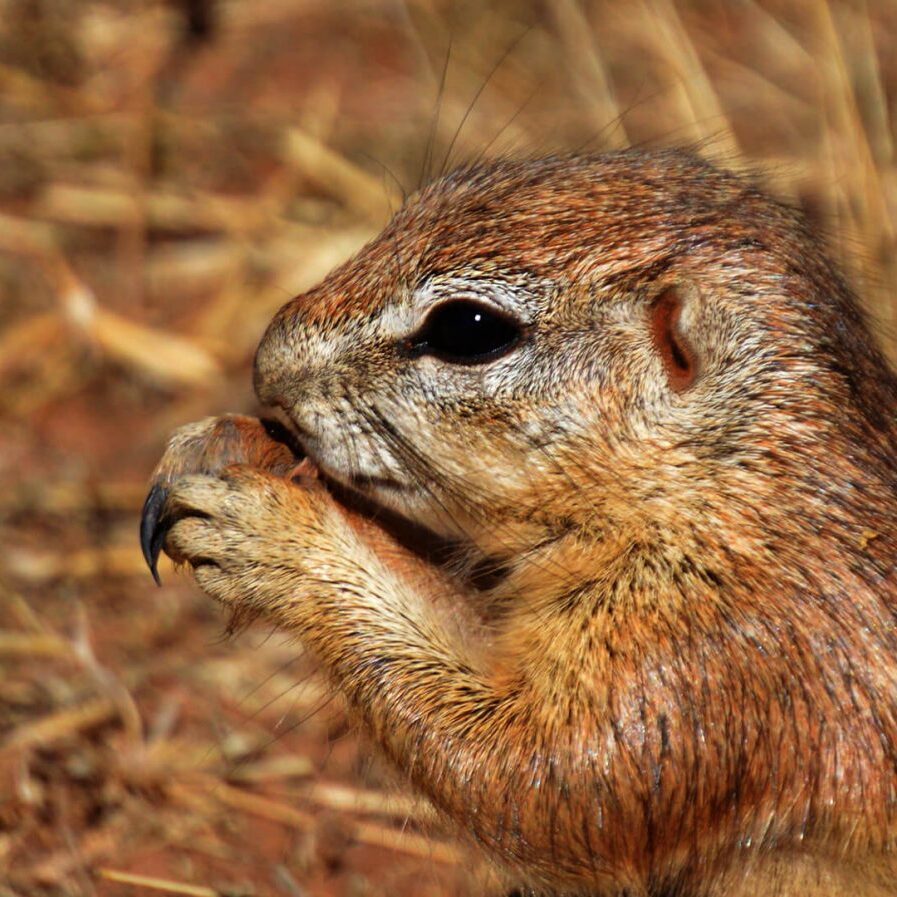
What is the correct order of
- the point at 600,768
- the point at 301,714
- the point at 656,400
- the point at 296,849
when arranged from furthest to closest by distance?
the point at 301,714 → the point at 296,849 → the point at 656,400 → the point at 600,768

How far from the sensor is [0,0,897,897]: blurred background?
394 centimetres

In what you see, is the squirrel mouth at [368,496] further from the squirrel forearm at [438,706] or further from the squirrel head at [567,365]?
the squirrel forearm at [438,706]

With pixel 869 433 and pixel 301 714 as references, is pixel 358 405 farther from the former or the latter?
pixel 301 714

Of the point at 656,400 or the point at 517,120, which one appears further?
the point at 517,120

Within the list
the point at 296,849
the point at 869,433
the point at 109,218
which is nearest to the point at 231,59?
the point at 109,218

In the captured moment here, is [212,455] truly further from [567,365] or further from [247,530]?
[567,365]

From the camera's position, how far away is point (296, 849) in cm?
391

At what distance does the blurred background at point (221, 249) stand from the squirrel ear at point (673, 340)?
989mm

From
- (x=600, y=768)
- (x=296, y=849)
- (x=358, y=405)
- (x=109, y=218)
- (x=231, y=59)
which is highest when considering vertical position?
(x=231, y=59)

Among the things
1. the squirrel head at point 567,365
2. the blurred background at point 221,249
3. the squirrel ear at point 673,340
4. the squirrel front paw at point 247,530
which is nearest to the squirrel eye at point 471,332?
the squirrel head at point 567,365

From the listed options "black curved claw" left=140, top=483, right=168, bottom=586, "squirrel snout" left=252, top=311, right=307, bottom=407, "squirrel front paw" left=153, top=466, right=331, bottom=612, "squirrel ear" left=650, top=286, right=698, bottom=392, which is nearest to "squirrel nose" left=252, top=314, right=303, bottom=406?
"squirrel snout" left=252, top=311, right=307, bottom=407

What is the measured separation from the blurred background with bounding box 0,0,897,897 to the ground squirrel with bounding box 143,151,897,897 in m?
0.34

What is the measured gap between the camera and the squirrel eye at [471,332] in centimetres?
294

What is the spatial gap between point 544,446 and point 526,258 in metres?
0.38
